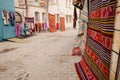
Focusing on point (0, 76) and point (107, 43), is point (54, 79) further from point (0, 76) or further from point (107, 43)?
point (107, 43)

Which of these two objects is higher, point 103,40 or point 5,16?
point 5,16

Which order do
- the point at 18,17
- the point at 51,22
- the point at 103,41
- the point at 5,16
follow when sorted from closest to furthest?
the point at 103,41, the point at 5,16, the point at 18,17, the point at 51,22

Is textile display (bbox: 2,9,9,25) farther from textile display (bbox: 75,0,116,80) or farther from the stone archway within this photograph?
textile display (bbox: 75,0,116,80)

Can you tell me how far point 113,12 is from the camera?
1681mm

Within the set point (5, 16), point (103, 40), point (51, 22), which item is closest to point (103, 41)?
point (103, 40)

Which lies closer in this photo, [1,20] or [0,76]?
[0,76]

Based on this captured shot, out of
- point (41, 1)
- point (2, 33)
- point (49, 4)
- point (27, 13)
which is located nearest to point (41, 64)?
point (2, 33)

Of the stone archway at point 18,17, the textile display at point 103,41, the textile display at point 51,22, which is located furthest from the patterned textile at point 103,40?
the textile display at point 51,22

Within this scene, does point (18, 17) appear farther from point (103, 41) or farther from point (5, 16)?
point (103, 41)

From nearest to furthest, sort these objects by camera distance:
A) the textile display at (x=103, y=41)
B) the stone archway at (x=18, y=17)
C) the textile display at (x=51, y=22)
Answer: the textile display at (x=103, y=41) → the stone archway at (x=18, y=17) → the textile display at (x=51, y=22)

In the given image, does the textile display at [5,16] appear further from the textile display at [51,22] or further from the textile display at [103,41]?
the textile display at [103,41]

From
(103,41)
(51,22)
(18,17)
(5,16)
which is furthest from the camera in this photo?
(51,22)

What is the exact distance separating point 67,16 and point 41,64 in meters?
20.7

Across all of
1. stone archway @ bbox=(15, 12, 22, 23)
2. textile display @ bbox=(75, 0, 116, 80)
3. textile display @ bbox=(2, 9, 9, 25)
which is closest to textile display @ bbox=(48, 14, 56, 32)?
stone archway @ bbox=(15, 12, 22, 23)
